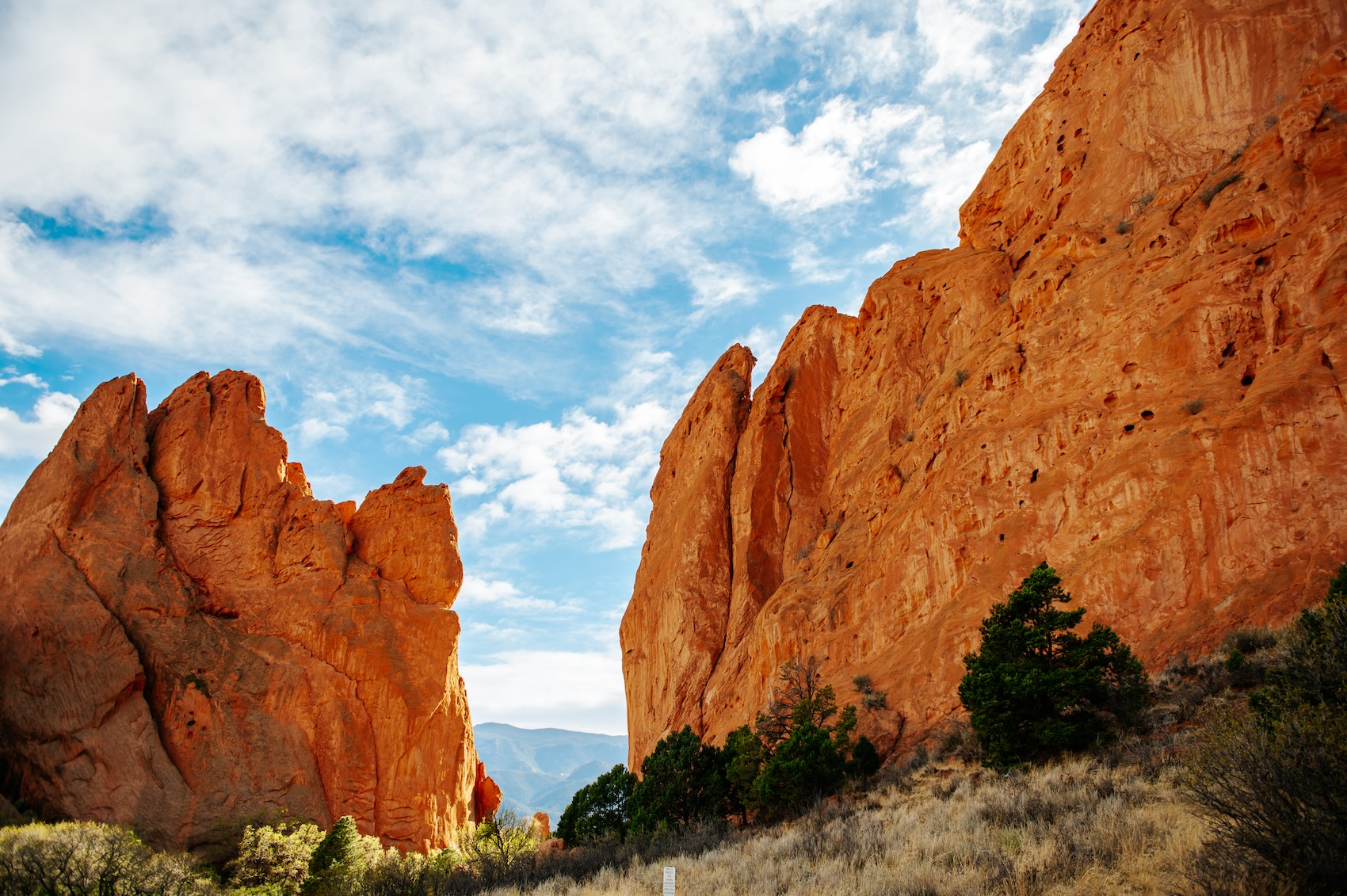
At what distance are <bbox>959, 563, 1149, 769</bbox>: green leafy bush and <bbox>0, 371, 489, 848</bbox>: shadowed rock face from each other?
3589 centimetres

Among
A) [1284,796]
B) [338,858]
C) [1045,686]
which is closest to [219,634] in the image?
[338,858]

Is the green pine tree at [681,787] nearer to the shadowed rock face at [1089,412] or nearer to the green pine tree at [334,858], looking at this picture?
the shadowed rock face at [1089,412]

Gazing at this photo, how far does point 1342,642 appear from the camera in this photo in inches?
484

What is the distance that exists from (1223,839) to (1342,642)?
17.4 feet

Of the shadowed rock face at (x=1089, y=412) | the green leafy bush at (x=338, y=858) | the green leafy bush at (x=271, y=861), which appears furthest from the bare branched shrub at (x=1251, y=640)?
the green leafy bush at (x=271, y=861)

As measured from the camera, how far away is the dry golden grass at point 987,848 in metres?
9.58

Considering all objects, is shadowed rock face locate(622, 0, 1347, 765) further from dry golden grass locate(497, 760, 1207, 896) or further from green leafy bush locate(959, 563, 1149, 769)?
dry golden grass locate(497, 760, 1207, 896)

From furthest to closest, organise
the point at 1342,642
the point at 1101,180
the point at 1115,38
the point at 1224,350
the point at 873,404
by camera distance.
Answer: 1. the point at 873,404
2. the point at 1115,38
3. the point at 1101,180
4. the point at 1224,350
5. the point at 1342,642

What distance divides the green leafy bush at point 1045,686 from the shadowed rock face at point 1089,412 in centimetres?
369

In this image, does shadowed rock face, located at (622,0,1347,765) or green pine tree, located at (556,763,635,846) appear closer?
shadowed rock face, located at (622,0,1347,765)

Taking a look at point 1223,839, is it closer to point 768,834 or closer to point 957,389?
point 768,834

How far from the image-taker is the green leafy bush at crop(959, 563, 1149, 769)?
64.4 feet

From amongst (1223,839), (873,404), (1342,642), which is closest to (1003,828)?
(1223,839)

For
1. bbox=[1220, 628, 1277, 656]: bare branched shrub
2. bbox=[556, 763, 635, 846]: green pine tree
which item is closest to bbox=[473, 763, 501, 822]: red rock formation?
bbox=[556, 763, 635, 846]: green pine tree
